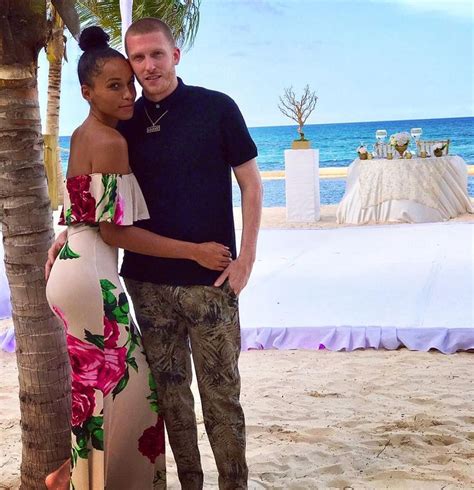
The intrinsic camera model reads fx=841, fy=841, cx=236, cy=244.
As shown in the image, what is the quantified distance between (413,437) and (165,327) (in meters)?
1.49

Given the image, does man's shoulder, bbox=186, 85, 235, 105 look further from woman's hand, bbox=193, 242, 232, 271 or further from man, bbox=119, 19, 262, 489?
woman's hand, bbox=193, 242, 232, 271

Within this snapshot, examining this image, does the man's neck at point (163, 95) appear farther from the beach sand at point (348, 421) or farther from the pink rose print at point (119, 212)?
the beach sand at point (348, 421)

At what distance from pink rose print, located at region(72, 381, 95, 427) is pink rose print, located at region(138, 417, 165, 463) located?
21cm

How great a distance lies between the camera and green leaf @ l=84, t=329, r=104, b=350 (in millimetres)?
2387

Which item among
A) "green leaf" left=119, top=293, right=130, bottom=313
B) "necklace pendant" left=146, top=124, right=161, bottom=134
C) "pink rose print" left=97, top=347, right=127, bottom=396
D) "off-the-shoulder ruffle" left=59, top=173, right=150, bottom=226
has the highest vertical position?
"necklace pendant" left=146, top=124, right=161, bottom=134

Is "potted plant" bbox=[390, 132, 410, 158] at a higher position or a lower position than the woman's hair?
lower

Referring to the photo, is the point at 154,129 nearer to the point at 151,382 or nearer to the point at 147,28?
the point at 147,28

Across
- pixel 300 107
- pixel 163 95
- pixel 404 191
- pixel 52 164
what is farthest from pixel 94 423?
pixel 52 164

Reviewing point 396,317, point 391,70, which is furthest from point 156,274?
point 391,70

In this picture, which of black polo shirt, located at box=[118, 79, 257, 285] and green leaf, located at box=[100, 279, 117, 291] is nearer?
green leaf, located at box=[100, 279, 117, 291]

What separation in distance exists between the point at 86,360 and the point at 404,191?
9.18 metres

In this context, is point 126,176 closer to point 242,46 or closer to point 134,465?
point 134,465

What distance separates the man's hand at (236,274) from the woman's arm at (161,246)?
0.04 m

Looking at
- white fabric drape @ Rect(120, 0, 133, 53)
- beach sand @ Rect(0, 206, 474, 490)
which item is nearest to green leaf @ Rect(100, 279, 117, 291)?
beach sand @ Rect(0, 206, 474, 490)
